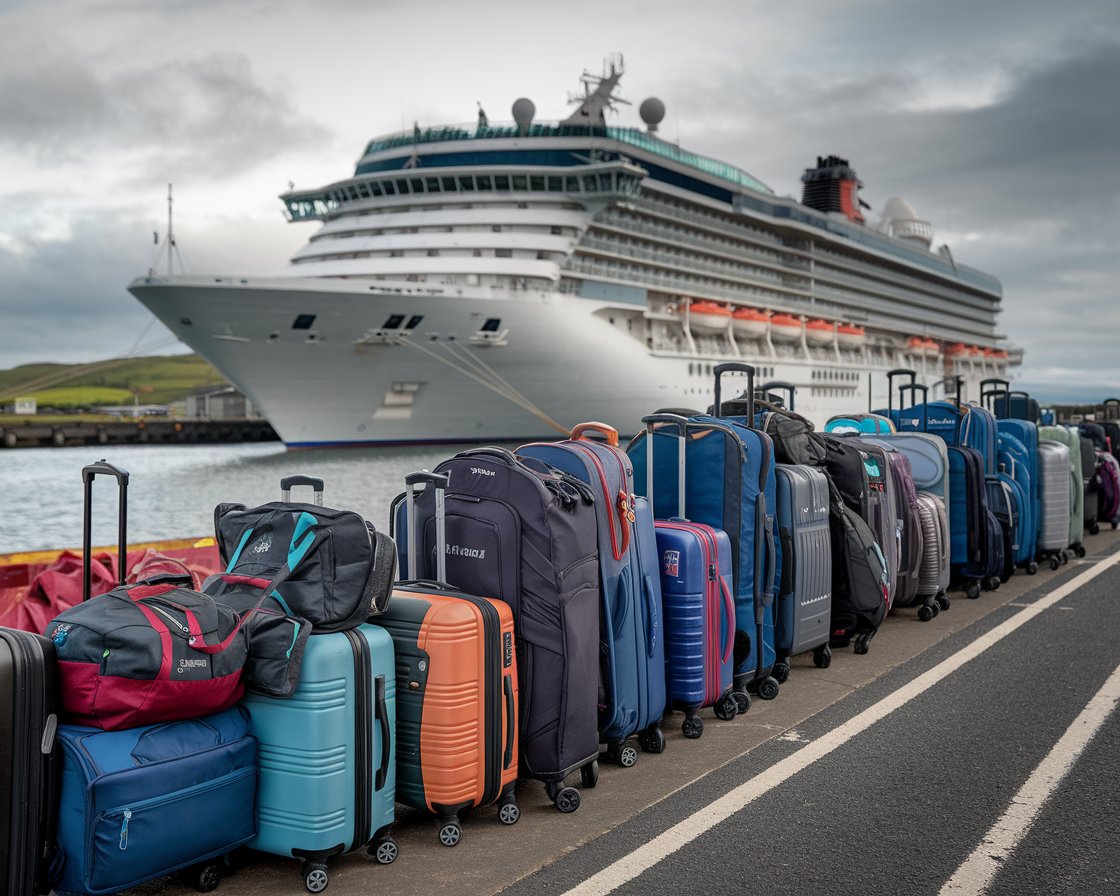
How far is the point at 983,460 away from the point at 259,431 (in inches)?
2541

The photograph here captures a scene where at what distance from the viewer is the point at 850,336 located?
51.0 meters

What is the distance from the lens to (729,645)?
14.0 feet

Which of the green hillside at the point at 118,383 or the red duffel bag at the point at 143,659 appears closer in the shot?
the red duffel bag at the point at 143,659

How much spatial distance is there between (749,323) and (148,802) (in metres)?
41.0

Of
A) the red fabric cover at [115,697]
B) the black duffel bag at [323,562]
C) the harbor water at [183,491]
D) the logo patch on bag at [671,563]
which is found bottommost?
the harbor water at [183,491]

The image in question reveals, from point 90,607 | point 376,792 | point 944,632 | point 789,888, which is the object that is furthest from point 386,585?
point 944,632

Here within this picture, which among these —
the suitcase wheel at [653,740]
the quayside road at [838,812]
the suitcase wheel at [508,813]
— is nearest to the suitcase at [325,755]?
the quayside road at [838,812]

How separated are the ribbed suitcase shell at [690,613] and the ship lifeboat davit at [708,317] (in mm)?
35284

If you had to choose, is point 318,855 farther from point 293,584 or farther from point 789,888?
point 789,888

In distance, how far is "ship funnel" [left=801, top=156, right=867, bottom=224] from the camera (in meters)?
57.3

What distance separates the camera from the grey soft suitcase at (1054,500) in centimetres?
853

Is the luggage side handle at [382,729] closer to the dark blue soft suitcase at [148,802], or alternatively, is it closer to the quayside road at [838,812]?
the quayside road at [838,812]

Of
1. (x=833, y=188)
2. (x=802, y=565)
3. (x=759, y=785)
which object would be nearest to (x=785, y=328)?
(x=833, y=188)

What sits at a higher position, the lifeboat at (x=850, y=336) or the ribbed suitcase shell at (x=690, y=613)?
the lifeboat at (x=850, y=336)
